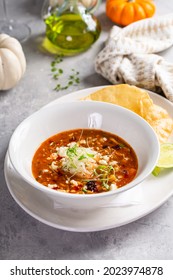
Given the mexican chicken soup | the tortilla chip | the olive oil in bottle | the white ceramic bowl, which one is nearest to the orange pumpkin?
the olive oil in bottle

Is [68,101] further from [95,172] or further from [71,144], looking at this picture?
[95,172]

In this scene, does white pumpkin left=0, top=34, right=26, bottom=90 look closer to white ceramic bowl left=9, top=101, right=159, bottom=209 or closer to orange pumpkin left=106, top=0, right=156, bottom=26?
white ceramic bowl left=9, top=101, right=159, bottom=209

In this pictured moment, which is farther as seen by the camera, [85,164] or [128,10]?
[128,10]

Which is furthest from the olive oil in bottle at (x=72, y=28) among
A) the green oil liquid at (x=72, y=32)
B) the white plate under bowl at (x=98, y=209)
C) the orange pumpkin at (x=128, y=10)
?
the white plate under bowl at (x=98, y=209)

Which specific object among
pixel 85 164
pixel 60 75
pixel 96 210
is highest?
pixel 85 164

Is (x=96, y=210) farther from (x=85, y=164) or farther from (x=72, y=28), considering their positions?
(x=72, y=28)

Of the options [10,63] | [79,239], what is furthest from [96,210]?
[10,63]

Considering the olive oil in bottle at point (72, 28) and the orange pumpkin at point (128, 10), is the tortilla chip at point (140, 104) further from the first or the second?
the orange pumpkin at point (128, 10)
